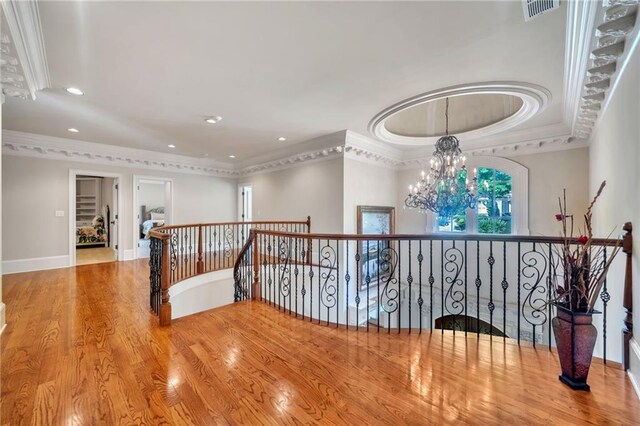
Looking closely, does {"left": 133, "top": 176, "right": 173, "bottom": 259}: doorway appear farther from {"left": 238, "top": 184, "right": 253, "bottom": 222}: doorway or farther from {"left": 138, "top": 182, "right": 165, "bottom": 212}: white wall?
{"left": 238, "top": 184, "right": 253, "bottom": 222}: doorway

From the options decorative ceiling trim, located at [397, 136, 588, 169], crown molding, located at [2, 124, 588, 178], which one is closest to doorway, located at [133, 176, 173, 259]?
crown molding, located at [2, 124, 588, 178]

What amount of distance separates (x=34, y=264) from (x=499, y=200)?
9906mm

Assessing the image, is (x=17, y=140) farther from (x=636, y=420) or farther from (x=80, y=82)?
(x=636, y=420)

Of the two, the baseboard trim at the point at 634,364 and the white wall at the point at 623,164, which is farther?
the white wall at the point at 623,164

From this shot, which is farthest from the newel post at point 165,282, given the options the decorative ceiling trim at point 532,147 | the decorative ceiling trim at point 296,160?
the decorative ceiling trim at point 532,147

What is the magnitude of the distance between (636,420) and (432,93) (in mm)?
3365

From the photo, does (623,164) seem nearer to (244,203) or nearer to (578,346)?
(578,346)

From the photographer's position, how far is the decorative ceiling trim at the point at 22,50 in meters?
1.97

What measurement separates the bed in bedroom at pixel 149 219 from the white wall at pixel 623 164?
11.7 metres

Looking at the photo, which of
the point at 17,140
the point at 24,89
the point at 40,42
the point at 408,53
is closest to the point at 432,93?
the point at 408,53

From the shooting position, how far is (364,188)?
603 cm

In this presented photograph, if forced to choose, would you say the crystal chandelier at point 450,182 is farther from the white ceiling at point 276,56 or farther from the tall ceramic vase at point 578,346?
the tall ceramic vase at point 578,346

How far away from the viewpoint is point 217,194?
27.5ft

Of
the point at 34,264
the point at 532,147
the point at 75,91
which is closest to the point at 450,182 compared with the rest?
the point at 532,147
